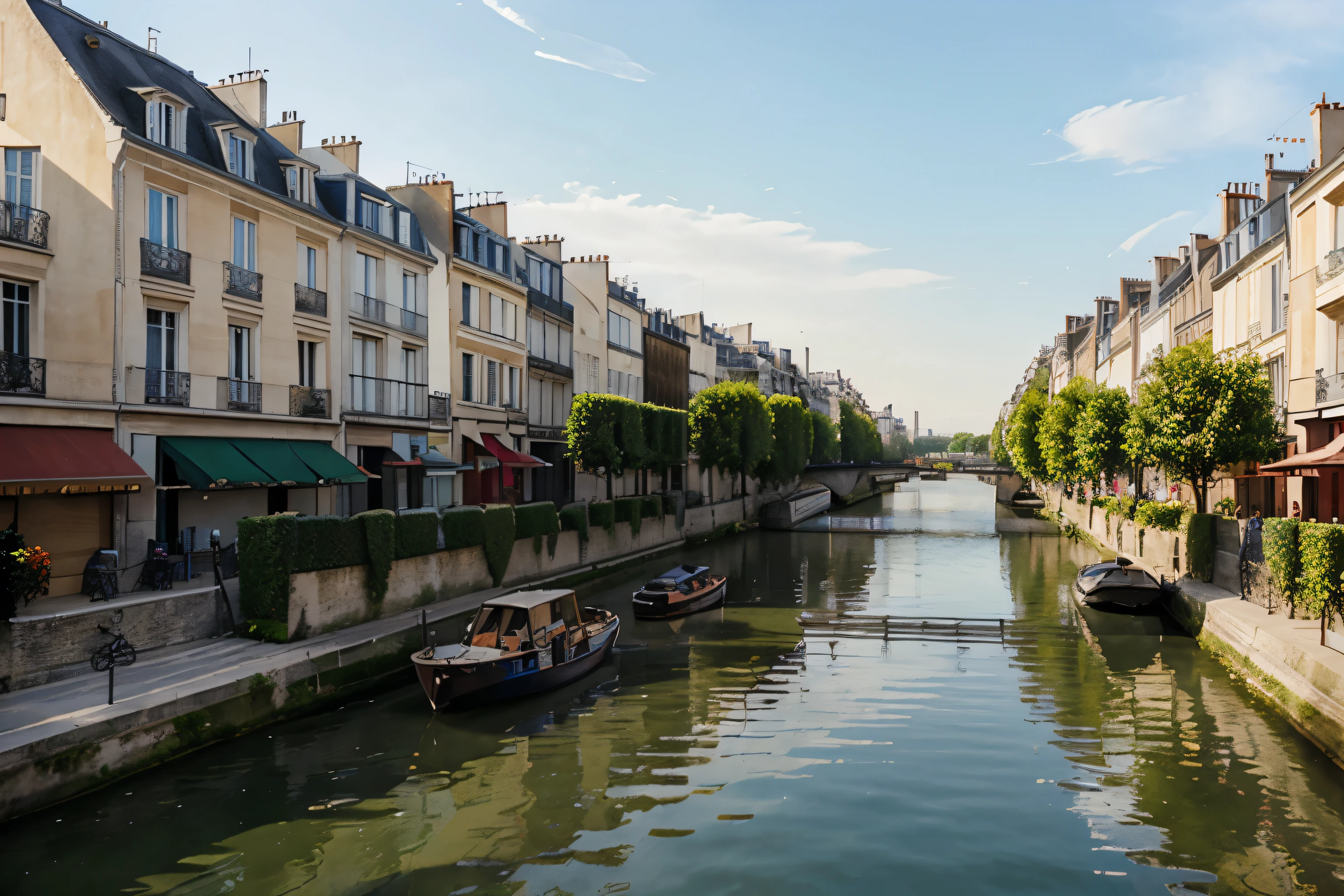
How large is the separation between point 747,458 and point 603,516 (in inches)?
894

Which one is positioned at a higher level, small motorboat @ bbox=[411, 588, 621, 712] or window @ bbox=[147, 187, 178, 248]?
window @ bbox=[147, 187, 178, 248]

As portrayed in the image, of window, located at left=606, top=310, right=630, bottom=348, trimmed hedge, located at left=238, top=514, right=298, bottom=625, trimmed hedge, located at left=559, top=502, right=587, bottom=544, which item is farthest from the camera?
window, located at left=606, top=310, right=630, bottom=348

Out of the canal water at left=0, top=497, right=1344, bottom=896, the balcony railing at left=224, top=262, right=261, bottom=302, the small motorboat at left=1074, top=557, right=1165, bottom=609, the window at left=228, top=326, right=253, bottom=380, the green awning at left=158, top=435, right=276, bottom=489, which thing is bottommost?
the canal water at left=0, top=497, right=1344, bottom=896

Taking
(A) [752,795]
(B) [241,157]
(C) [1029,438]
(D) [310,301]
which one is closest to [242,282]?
(D) [310,301]

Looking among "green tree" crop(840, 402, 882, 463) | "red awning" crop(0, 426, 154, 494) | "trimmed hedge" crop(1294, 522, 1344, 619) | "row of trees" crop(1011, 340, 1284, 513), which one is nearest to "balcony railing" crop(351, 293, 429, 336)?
"red awning" crop(0, 426, 154, 494)

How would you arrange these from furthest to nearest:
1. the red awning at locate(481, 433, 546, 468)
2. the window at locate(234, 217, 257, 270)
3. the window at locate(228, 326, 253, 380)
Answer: the red awning at locate(481, 433, 546, 468) → the window at locate(234, 217, 257, 270) → the window at locate(228, 326, 253, 380)

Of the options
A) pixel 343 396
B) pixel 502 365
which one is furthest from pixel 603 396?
pixel 343 396

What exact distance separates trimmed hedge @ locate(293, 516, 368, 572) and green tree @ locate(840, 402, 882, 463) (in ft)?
335

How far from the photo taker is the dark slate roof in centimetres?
2158

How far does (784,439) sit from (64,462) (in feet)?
177

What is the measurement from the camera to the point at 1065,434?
49.7 metres

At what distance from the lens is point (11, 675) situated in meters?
14.9

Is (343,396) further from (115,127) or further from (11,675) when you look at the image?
(11,675)

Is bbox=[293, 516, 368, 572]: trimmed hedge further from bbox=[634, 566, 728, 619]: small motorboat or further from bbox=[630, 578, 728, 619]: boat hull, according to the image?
bbox=[634, 566, 728, 619]: small motorboat
